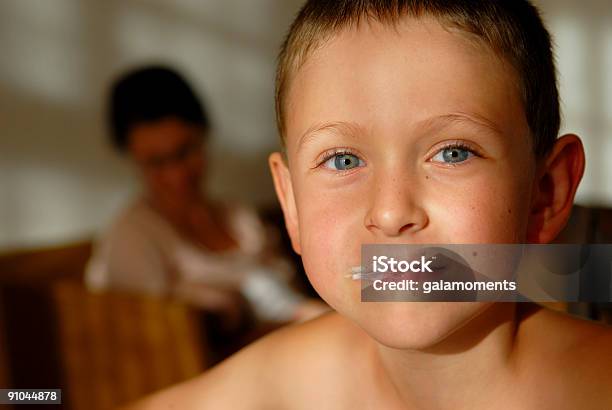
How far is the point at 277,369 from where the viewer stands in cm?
48

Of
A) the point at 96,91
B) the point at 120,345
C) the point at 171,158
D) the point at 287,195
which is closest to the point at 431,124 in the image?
the point at 287,195

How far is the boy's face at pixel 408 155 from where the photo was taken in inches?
13.2

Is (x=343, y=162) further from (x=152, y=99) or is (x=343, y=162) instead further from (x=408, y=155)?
(x=152, y=99)

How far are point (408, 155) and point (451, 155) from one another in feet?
0.06

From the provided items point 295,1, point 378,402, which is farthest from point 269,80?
point 378,402

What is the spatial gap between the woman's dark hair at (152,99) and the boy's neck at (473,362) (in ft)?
3.07

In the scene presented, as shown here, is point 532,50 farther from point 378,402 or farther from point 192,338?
point 192,338

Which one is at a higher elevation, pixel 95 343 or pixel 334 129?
pixel 334 129

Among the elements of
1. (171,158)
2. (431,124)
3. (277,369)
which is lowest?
(277,369)

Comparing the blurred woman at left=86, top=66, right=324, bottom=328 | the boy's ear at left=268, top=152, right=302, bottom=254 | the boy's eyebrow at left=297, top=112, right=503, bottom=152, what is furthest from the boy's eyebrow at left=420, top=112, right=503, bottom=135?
the blurred woman at left=86, top=66, right=324, bottom=328

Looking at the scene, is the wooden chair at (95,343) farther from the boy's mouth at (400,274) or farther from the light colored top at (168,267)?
the boy's mouth at (400,274)

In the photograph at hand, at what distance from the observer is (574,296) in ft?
1.44

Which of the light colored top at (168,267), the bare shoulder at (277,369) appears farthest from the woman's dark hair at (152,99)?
the bare shoulder at (277,369)

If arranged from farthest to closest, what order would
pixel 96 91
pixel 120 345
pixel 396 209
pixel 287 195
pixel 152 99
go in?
1. pixel 96 91
2. pixel 152 99
3. pixel 120 345
4. pixel 287 195
5. pixel 396 209
